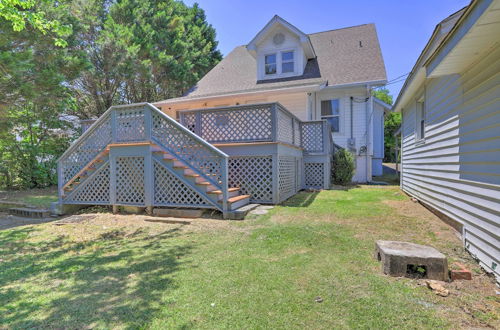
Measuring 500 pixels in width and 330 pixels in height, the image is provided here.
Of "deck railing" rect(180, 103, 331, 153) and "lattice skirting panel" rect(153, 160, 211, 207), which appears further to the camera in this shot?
"deck railing" rect(180, 103, 331, 153)

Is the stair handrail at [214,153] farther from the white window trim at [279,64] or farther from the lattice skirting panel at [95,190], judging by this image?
the white window trim at [279,64]

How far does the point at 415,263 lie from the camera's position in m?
2.78

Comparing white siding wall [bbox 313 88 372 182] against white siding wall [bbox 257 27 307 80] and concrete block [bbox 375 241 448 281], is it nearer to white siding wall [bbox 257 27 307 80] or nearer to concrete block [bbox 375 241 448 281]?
white siding wall [bbox 257 27 307 80]

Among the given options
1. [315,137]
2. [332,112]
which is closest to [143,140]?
[315,137]

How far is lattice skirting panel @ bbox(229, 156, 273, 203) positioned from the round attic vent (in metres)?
8.11

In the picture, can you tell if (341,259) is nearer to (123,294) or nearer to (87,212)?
(123,294)

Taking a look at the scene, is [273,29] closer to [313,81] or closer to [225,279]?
[313,81]

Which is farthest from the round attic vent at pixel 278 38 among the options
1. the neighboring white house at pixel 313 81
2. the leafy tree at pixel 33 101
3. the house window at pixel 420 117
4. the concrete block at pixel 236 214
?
the concrete block at pixel 236 214

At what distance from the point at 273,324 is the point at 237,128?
17.9 feet

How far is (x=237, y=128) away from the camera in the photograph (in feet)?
23.0

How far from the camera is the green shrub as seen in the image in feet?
35.3

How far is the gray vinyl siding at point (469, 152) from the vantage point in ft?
9.81

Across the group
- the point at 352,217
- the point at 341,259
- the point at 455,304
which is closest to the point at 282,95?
the point at 352,217

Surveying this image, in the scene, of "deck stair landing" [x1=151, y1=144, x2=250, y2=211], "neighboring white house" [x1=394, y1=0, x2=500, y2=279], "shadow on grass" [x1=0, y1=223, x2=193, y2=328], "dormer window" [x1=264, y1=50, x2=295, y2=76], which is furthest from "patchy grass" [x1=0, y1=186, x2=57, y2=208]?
"dormer window" [x1=264, y1=50, x2=295, y2=76]
